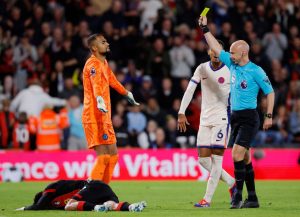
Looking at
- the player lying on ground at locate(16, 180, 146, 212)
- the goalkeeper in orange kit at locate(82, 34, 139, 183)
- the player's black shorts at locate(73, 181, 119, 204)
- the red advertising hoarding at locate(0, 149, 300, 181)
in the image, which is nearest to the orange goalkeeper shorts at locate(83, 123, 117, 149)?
the goalkeeper in orange kit at locate(82, 34, 139, 183)

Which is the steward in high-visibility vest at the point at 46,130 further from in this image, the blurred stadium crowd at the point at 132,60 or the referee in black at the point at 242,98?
the referee in black at the point at 242,98

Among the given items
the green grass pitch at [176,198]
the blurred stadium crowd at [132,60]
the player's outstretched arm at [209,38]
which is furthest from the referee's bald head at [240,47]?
the blurred stadium crowd at [132,60]

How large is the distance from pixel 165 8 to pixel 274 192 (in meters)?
10.6

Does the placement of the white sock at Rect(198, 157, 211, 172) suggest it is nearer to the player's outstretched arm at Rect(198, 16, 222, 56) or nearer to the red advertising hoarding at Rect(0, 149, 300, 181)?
the player's outstretched arm at Rect(198, 16, 222, 56)

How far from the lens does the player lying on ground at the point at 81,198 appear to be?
1241 cm

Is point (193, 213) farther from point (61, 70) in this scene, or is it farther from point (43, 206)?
point (61, 70)

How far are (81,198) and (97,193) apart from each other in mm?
257

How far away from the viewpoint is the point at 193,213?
12414 millimetres

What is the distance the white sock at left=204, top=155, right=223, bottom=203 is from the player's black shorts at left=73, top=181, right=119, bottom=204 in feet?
5.66

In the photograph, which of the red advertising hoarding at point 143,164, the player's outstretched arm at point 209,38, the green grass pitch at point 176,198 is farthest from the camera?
→ the red advertising hoarding at point 143,164

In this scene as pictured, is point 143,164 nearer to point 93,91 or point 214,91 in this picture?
point 214,91

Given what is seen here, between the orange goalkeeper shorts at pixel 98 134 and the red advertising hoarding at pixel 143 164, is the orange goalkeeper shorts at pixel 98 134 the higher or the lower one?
the higher one

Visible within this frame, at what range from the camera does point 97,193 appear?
12617mm

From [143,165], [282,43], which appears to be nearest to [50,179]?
[143,165]
